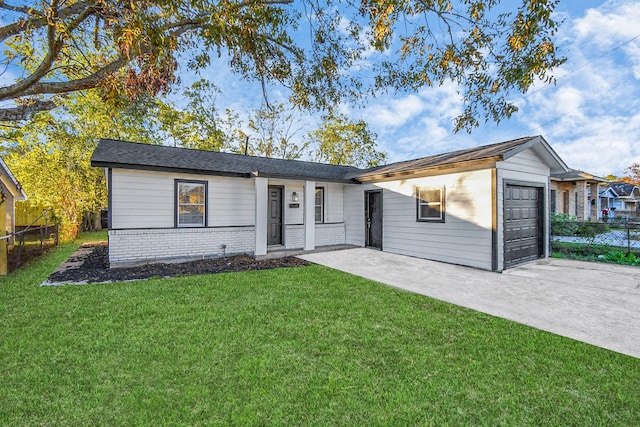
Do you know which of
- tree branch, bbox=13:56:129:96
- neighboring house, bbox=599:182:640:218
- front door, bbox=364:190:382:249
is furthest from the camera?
neighboring house, bbox=599:182:640:218

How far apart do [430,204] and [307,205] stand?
376 cm

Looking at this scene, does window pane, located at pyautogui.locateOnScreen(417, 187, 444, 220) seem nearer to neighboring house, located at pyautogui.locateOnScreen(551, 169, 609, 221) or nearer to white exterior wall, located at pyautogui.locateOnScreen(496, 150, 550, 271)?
white exterior wall, located at pyautogui.locateOnScreen(496, 150, 550, 271)

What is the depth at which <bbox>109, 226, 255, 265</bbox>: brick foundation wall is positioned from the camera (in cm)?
742

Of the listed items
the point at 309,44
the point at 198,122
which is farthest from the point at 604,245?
the point at 198,122

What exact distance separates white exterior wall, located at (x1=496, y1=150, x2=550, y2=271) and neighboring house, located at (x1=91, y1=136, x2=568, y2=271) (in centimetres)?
3

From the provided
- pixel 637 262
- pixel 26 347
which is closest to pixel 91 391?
pixel 26 347

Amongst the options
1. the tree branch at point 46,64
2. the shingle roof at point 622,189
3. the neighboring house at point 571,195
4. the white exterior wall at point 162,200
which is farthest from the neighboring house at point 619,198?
the tree branch at point 46,64

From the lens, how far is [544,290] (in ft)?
17.5

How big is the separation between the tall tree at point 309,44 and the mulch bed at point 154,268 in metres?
3.38

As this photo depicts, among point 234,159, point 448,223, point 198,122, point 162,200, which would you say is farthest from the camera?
point 198,122

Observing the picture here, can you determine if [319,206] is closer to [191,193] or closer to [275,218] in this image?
[275,218]

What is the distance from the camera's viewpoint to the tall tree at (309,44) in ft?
11.8

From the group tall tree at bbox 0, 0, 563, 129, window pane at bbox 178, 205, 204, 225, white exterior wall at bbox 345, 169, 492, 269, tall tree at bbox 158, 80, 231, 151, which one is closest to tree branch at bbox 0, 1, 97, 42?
tall tree at bbox 0, 0, 563, 129

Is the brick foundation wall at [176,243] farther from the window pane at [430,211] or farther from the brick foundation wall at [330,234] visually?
the window pane at [430,211]
